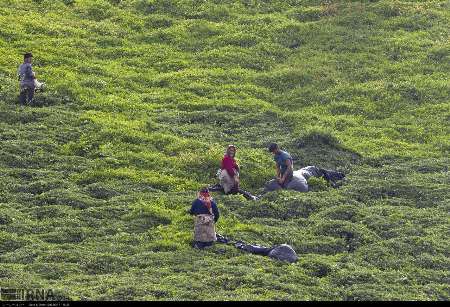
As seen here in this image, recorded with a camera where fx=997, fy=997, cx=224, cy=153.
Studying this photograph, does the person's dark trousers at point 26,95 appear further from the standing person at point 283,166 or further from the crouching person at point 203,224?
the crouching person at point 203,224

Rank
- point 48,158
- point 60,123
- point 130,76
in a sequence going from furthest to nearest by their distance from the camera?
point 130,76 < point 60,123 < point 48,158

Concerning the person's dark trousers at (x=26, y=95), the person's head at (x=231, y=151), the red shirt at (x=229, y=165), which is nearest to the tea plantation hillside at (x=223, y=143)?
the person's dark trousers at (x=26, y=95)

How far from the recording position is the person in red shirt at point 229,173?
35.1 m

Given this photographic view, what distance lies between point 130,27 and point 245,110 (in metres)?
13.1

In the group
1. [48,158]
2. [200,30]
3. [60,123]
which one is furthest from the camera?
[200,30]

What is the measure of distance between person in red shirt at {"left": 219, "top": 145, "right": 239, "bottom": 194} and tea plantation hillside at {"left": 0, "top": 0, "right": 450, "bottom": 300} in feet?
1.96

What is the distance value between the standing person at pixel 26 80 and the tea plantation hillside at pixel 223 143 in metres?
0.69

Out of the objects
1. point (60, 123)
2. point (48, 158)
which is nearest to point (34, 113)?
point (60, 123)

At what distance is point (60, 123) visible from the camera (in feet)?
133

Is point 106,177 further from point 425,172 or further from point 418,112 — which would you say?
point 418,112

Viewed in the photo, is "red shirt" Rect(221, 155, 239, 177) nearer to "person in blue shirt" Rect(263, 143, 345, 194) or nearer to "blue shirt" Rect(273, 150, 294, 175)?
"person in blue shirt" Rect(263, 143, 345, 194)

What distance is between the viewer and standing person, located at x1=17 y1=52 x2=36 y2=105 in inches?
1633

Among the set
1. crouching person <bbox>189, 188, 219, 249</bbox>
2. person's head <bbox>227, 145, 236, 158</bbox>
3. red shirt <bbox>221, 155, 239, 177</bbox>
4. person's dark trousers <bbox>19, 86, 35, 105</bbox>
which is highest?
person's dark trousers <bbox>19, 86, 35, 105</bbox>

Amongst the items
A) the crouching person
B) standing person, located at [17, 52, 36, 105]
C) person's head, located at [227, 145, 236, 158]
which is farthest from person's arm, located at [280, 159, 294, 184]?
standing person, located at [17, 52, 36, 105]
